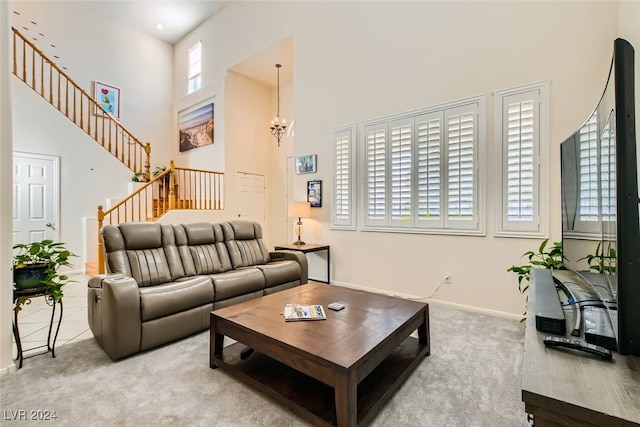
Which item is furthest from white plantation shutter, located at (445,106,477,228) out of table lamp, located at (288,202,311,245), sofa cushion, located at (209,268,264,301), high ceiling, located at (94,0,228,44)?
high ceiling, located at (94,0,228,44)

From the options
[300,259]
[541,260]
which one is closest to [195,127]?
[300,259]

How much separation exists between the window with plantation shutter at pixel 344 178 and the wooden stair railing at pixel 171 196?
10.3 feet

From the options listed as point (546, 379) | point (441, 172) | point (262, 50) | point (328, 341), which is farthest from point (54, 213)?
point (546, 379)

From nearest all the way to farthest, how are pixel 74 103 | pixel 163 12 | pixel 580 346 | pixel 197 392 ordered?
pixel 580 346
pixel 197 392
pixel 74 103
pixel 163 12

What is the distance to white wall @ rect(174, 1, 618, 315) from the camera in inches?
117

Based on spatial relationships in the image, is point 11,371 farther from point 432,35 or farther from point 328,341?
point 432,35

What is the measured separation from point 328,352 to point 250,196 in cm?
593

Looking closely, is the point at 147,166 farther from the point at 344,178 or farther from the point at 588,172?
the point at 588,172

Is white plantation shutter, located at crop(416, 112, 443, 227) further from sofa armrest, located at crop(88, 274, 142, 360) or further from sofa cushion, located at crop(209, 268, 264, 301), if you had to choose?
sofa armrest, located at crop(88, 274, 142, 360)

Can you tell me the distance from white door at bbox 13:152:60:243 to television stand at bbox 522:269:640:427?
7.36m

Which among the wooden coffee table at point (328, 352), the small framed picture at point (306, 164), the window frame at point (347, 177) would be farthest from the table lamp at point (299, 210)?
the wooden coffee table at point (328, 352)

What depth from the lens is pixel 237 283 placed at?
10.6 ft

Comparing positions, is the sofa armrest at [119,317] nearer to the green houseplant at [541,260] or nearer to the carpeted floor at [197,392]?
the carpeted floor at [197,392]

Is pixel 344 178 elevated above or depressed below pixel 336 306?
above
